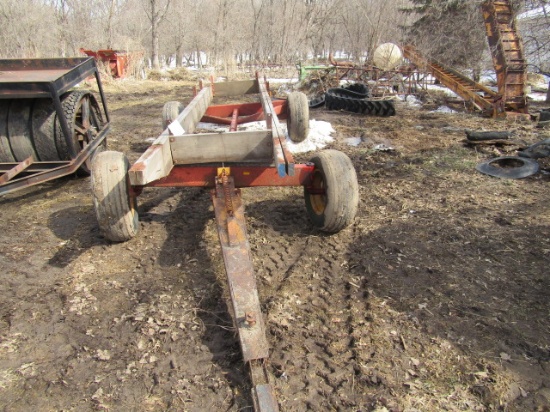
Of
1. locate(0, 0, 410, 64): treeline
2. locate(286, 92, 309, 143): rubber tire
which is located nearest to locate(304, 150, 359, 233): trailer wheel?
locate(286, 92, 309, 143): rubber tire

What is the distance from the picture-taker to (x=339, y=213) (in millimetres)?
3439

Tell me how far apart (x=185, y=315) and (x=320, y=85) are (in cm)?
1197

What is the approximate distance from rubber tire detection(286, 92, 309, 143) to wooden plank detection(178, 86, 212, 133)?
1.51 m

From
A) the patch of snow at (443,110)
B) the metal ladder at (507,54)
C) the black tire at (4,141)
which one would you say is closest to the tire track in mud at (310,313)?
the black tire at (4,141)

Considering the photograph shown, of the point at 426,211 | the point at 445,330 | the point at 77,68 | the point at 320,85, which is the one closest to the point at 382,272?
the point at 445,330

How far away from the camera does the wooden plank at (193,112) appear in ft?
14.6

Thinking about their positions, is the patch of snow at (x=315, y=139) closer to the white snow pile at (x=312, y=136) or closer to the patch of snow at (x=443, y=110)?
the white snow pile at (x=312, y=136)

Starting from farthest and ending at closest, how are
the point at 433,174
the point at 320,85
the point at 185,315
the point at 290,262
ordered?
the point at 320,85 → the point at 433,174 → the point at 290,262 → the point at 185,315

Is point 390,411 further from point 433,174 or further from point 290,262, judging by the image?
point 433,174

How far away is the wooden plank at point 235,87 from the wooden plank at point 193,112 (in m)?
0.83

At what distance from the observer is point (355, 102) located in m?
9.89

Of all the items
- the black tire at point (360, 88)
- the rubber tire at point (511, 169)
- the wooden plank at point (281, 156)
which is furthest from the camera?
the black tire at point (360, 88)

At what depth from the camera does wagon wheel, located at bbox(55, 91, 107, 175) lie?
4.78m

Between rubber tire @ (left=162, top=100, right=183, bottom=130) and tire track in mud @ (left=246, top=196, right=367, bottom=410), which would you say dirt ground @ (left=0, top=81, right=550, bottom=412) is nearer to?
tire track in mud @ (left=246, top=196, right=367, bottom=410)
